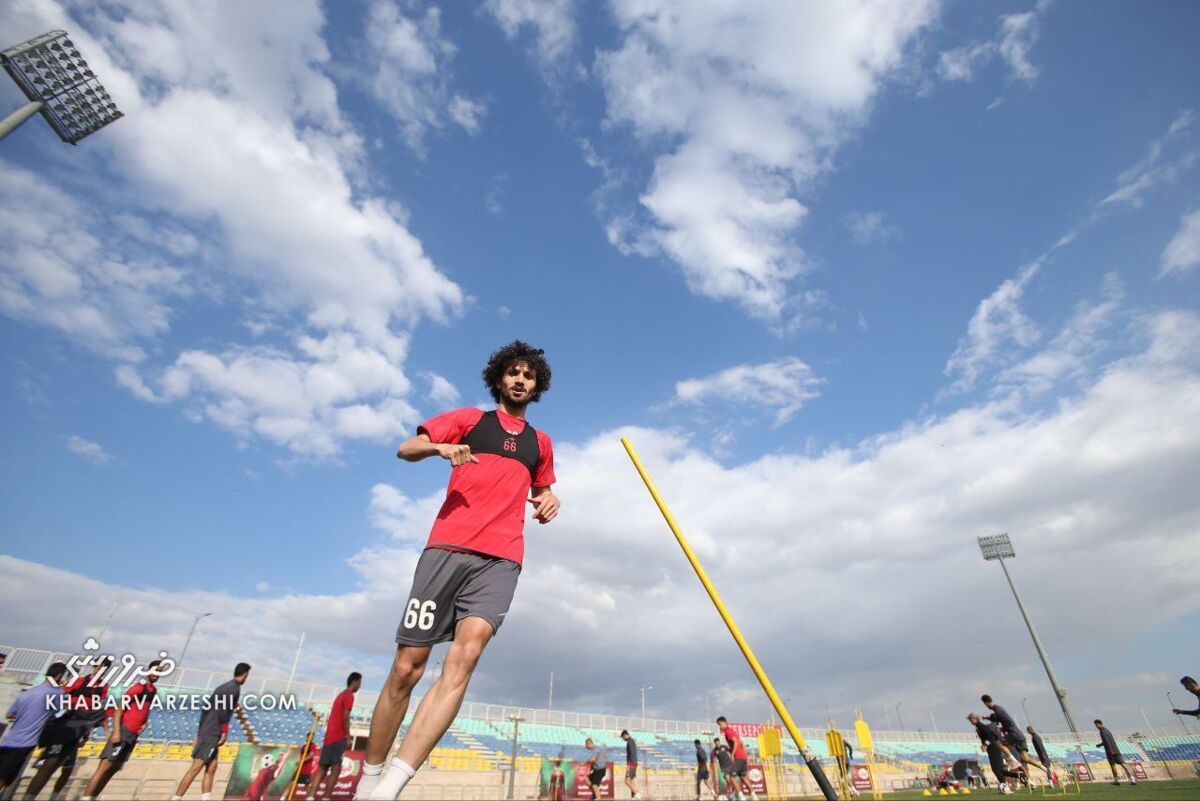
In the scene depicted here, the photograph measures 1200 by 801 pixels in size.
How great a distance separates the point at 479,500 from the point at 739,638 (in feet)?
6.60

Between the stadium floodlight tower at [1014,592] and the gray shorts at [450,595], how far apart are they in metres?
46.8

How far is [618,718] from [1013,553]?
111ft

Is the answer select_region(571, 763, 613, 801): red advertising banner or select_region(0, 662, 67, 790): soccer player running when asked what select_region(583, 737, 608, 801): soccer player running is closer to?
select_region(571, 763, 613, 801): red advertising banner

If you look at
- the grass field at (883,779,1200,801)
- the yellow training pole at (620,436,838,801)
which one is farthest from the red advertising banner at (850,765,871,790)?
the yellow training pole at (620,436,838,801)

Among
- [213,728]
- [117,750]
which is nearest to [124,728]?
[117,750]

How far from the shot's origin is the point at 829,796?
3303mm

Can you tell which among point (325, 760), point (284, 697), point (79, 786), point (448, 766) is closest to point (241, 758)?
point (79, 786)

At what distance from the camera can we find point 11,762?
7203mm

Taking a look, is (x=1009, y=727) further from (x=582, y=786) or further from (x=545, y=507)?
(x=545, y=507)

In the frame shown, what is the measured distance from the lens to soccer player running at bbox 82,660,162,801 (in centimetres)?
802

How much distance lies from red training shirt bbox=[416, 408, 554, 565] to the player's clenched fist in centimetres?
21

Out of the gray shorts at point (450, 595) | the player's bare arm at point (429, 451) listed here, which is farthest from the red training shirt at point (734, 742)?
the player's bare arm at point (429, 451)

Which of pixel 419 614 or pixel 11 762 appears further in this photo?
pixel 11 762

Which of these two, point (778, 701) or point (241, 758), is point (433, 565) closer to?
point (778, 701)
